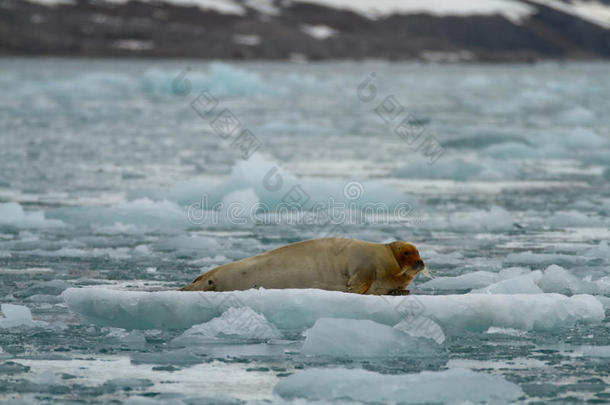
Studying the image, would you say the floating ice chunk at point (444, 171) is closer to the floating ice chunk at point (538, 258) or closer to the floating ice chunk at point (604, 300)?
the floating ice chunk at point (538, 258)

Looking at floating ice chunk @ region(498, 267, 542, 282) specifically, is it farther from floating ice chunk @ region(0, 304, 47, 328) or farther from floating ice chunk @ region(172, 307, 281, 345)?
floating ice chunk @ region(0, 304, 47, 328)

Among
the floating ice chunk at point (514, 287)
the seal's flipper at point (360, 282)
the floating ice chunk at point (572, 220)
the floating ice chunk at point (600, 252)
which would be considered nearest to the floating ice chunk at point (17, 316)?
the seal's flipper at point (360, 282)

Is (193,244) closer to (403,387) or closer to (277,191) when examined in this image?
(277,191)

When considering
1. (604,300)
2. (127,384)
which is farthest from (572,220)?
(127,384)

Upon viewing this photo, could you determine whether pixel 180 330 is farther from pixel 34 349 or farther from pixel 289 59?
pixel 289 59

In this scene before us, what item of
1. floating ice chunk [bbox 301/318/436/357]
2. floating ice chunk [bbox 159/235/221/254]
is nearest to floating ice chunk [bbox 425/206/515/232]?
floating ice chunk [bbox 159/235/221/254]

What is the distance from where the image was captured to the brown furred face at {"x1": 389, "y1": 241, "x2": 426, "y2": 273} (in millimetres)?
6078

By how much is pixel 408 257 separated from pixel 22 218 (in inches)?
178

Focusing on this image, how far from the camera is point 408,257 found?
6098 mm

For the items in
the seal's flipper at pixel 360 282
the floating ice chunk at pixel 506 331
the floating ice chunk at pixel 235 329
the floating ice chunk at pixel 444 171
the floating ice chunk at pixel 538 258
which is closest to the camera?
the floating ice chunk at pixel 235 329

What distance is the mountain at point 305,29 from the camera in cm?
9994

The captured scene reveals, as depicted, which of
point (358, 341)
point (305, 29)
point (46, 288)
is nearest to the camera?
point (358, 341)

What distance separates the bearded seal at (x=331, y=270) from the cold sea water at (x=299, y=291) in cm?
11

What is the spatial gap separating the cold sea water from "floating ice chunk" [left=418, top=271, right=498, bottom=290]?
0.01 metres
